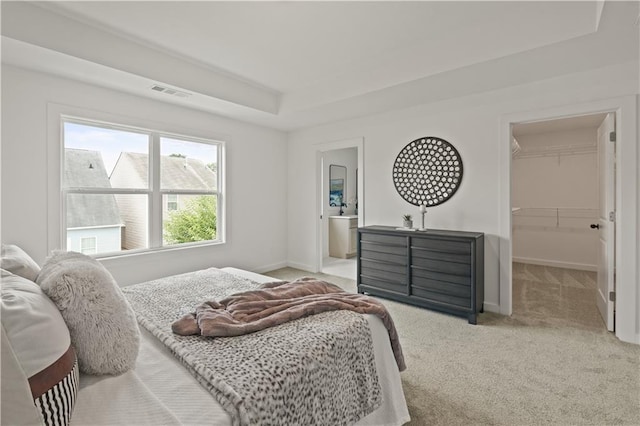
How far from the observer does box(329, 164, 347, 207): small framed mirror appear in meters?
6.78

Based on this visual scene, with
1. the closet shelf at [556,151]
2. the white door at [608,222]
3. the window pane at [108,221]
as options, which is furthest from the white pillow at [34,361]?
the closet shelf at [556,151]

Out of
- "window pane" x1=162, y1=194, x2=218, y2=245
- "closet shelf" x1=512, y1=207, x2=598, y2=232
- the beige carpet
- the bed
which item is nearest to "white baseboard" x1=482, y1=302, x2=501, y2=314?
the beige carpet

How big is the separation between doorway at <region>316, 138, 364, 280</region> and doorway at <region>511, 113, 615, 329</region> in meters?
2.82

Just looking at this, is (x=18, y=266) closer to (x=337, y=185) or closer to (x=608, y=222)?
(x=608, y=222)

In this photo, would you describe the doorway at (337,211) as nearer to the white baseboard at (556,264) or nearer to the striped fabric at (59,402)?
the white baseboard at (556,264)

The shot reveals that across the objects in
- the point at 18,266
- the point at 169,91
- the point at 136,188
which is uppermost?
the point at 169,91

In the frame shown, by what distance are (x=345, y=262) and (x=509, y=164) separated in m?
3.41

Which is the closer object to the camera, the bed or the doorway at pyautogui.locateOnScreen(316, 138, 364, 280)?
the bed

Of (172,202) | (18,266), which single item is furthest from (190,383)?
(172,202)

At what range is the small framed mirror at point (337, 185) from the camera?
6.78 meters

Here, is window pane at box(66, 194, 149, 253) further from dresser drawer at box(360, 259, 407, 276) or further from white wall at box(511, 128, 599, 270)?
white wall at box(511, 128, 599, 270)

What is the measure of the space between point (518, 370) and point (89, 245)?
4.16 m

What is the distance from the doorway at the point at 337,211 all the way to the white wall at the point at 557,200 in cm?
318

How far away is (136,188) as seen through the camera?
3.70 m
